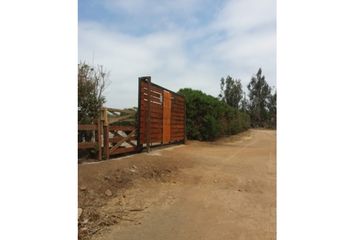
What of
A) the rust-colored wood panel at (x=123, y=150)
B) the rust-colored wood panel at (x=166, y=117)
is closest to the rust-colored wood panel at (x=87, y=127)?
the rust-colored wood panel at (x=123, y=150)

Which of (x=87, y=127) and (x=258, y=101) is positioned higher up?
(x=258, y=101)

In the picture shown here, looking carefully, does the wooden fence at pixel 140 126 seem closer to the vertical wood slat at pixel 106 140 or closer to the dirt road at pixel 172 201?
the vertical wood slat at pixel 106 140

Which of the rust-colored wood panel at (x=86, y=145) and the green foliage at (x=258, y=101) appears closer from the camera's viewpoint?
the rust-colored wood panel at (x=86, y=145)

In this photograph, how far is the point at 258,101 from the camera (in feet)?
123

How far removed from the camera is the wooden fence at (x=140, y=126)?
5488mm

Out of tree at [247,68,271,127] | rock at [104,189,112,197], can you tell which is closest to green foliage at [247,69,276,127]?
tree at [247,68,271,127]

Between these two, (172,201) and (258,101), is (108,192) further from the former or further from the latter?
(258,101)

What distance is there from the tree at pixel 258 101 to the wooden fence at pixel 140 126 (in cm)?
2824

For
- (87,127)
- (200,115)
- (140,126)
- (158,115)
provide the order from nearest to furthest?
(87,127) → (140,126) → (158,115) → (200,115)

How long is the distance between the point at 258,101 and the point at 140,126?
108 feet

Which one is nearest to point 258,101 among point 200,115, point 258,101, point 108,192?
point 258,101
